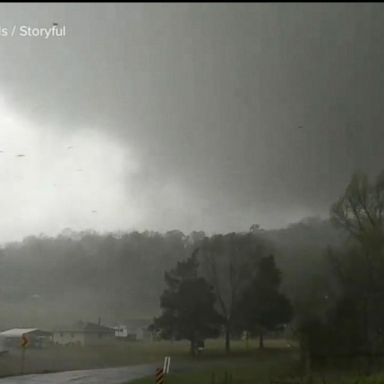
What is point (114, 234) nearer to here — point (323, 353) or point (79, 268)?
point (79, 268)

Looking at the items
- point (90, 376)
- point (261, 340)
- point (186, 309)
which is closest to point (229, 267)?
point (186, 309)

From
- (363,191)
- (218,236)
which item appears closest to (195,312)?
(218,236)

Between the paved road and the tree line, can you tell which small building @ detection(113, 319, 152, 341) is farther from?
the paved road

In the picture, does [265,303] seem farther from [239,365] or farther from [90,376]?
[90,376]

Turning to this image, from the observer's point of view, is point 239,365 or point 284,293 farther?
point 284,293

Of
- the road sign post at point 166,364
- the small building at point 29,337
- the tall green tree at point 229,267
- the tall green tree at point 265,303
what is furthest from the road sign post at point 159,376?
the small building at point 29,337
